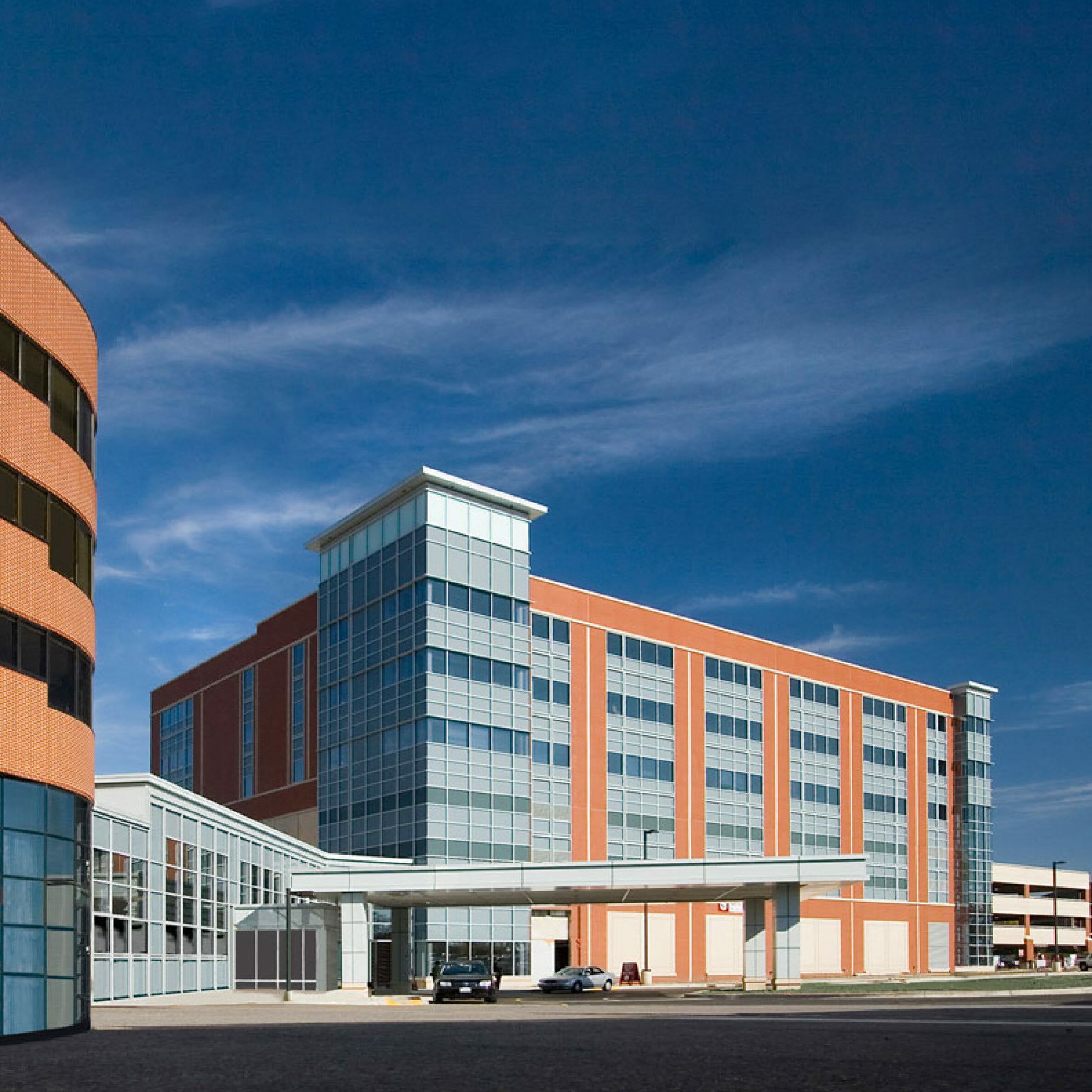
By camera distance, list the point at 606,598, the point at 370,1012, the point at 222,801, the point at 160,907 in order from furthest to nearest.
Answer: the point at 222,801 → the point at 606,598 → the point at 160,907 → the point at 370,1012

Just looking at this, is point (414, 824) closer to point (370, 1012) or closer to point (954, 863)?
point (370, 1012)

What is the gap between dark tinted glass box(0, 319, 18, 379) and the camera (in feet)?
90.0

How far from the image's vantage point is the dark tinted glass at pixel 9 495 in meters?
27.0

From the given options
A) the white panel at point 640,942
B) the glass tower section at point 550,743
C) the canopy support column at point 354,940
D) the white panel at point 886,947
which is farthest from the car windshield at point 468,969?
the white panel at point 886,947

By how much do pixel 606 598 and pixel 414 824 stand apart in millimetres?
19171

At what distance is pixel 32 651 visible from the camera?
27750mm

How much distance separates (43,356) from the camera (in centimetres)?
2903

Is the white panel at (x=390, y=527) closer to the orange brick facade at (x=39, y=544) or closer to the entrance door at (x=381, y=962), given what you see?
the entrance door at (x=381, y=962)

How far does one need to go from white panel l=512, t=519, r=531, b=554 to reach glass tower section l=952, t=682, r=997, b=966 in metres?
46.2

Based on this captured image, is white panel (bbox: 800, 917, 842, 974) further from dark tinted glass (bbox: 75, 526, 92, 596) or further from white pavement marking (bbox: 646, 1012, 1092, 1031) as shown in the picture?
dark tinted glass (bbox: 75, 526, 92, 596)

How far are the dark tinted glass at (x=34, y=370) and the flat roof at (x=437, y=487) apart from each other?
143 feet

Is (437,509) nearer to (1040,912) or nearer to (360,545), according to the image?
(360,545)

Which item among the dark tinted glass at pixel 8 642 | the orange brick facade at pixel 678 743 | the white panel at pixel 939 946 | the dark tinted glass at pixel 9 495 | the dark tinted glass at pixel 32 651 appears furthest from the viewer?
the white panel at pixel 939 946

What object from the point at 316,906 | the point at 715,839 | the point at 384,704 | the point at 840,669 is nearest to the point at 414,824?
the point at 384,704
